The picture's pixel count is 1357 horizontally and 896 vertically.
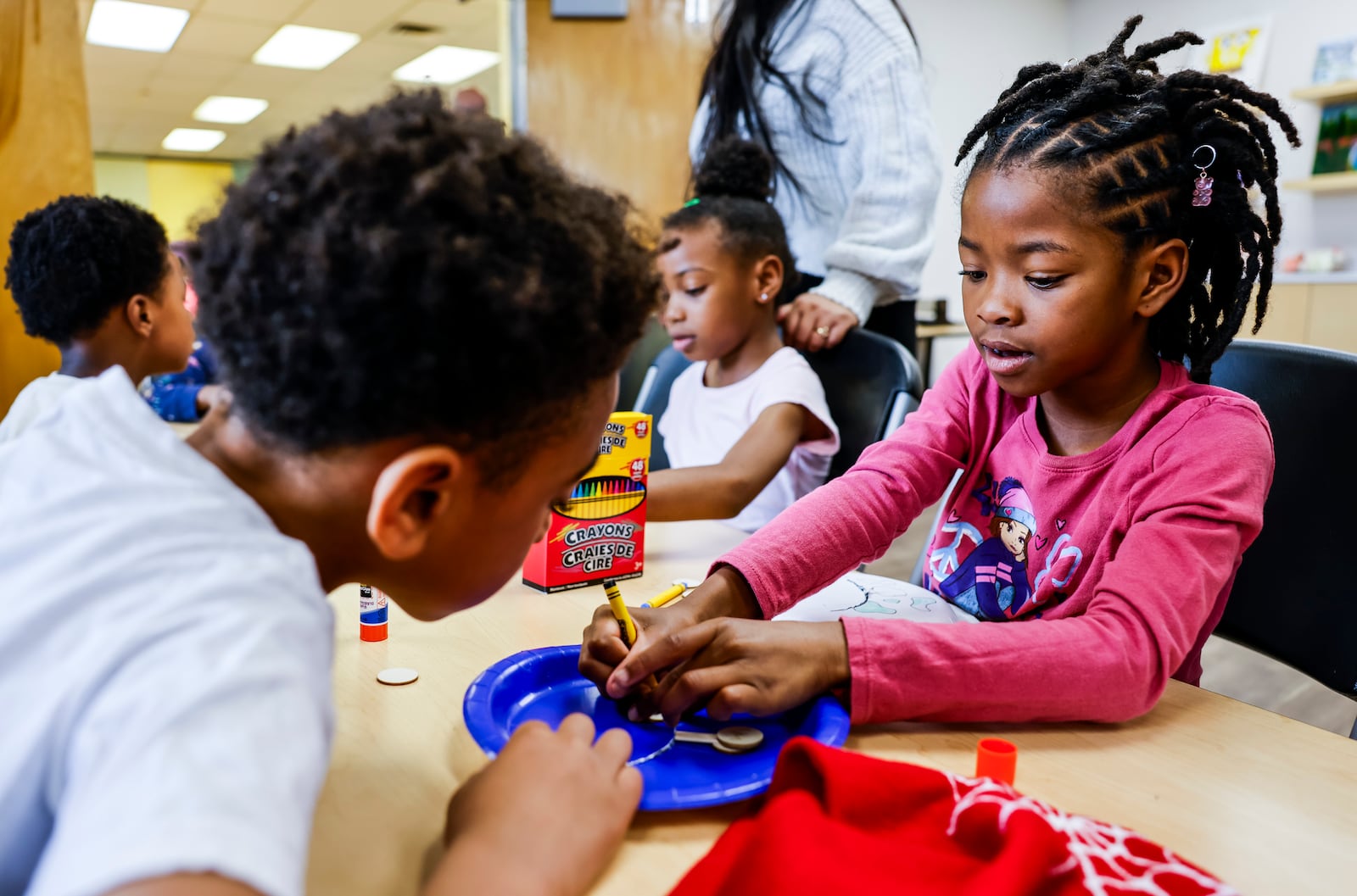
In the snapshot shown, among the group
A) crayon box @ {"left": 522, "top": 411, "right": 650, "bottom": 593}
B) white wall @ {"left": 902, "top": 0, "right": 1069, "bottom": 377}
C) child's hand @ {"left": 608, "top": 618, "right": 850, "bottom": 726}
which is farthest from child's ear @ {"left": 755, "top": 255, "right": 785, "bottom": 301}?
white wall @ {"left": 902, "top": 0, "right": 1069, "bottom": 377}

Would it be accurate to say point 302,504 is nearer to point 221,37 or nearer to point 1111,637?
point 1111,637

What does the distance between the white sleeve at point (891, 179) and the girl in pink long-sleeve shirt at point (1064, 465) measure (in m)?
0.61

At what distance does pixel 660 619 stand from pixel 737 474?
0.62 metres

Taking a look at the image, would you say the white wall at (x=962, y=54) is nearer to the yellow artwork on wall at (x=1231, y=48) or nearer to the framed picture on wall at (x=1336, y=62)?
the yellow artwork on wall at (x=1231, y=48)

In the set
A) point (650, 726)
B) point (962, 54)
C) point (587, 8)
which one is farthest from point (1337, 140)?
point (650, 726)

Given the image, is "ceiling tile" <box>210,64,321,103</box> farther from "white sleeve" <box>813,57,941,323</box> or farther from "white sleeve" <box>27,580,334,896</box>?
"white sleeve" <box>27,580,334,896</box>

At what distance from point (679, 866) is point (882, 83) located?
4.99ft

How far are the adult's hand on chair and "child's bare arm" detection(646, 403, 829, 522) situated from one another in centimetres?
14

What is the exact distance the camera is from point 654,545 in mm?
1163

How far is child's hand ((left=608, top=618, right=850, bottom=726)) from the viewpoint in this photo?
65cm

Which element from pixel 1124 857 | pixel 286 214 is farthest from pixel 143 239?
pixel 1124 857

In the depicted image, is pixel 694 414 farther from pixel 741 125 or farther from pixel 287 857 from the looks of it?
pixel 287 857

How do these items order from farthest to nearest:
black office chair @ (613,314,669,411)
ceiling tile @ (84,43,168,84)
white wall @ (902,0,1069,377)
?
ceiling tile @ (84,43,168,84), white wall @ (902,0,1069,377), black office chair @ (613,314,669,411)

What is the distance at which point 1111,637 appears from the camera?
693 mm
